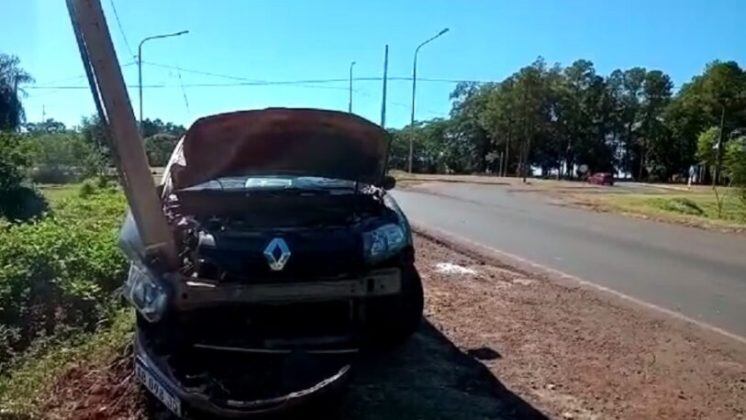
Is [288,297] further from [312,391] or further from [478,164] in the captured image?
[478,164]

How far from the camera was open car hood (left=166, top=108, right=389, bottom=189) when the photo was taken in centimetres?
491

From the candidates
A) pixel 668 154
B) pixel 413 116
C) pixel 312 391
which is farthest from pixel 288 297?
pixel 668 154

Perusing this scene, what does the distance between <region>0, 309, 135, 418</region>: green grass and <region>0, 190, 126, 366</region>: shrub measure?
0.35 meters

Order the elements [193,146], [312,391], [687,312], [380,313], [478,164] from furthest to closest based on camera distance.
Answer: [478,164], [687,312], [193,146], [380,313], [312,391]

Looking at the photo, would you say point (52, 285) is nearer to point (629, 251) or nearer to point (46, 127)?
point (629, 251)

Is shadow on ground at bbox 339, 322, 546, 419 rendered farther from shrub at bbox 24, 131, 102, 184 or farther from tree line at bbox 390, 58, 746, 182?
tree line at bbox 390, 58, 746, 182

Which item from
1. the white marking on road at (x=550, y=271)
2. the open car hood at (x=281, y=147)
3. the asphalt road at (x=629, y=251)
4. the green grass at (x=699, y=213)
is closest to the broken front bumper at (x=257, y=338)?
the open car hood at (x=281, y=147)

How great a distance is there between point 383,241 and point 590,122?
82.2m

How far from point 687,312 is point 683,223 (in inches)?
452

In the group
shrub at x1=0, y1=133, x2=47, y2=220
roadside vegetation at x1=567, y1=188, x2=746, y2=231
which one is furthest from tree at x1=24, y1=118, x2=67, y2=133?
roadside vegetation at x1=567, y1=188, x2=746, y2=231

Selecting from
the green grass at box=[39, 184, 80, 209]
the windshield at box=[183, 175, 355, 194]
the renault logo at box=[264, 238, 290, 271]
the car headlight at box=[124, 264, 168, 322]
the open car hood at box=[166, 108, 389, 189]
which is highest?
the open car hood at box=[166, 108, 389, 189]

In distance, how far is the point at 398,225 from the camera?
14.1 feet

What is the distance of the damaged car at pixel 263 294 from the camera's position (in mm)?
3619

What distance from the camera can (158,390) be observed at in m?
3.55
